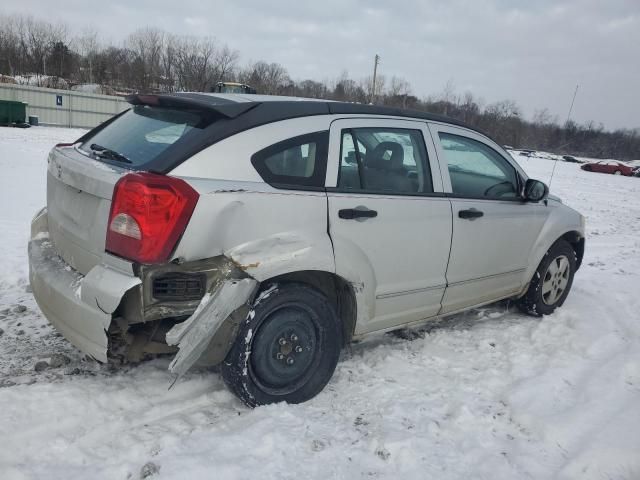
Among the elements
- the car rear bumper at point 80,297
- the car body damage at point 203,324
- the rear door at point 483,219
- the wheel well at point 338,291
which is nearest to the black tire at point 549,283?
the rear door at point 483,219

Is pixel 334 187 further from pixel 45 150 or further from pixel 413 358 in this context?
pixel 45 150

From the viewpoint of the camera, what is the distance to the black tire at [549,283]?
4.66 meters

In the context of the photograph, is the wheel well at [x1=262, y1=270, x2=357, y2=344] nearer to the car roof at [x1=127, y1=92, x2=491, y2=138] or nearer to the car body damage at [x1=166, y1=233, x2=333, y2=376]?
the car body damage at [x1=166, y1=233, x2=333, y2=376]

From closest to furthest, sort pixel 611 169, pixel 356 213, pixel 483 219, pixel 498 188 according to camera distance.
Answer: pixel 356 213
pixel 483 219
pixel 498 188
pixel 611 169

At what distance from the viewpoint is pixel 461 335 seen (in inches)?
166

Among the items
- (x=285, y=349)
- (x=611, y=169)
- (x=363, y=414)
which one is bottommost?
(x=363, y=414)

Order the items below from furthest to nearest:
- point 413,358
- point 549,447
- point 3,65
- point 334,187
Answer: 1. point 3,65
2. point 413,358
3. point 334,187
4. point 549,447

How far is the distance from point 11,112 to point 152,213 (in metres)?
26.8

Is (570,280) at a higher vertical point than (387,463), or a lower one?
higher

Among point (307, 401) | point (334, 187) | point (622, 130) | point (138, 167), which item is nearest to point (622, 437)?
point (307, 401)

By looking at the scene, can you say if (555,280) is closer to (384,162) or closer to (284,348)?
(384,162)

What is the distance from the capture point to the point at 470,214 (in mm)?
3719

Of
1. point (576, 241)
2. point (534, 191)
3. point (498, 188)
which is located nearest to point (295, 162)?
point (498, 188)

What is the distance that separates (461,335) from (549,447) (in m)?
1.47
